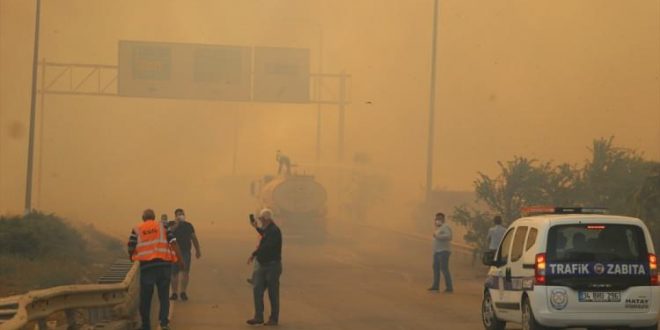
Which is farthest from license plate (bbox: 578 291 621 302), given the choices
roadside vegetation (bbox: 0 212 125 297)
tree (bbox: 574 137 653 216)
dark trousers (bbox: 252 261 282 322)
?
tree (bbox: 574 137 653 216)

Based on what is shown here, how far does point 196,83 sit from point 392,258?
41.2 feet

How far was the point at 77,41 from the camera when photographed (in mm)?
54469

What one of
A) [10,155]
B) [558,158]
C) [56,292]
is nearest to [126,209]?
[10,155]

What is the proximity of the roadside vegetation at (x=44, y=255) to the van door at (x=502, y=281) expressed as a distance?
8169mm

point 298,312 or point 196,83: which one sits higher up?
point 196,83

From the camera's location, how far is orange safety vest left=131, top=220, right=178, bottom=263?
12938mm

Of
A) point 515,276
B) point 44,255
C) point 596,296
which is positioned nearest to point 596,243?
point 596,296

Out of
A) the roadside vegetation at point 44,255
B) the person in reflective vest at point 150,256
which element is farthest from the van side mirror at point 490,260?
the roadside vegetation at point 44,255

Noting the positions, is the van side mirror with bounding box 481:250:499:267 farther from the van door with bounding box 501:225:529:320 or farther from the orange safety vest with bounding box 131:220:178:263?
the orange safety vest with bounding box 131:220:178:263

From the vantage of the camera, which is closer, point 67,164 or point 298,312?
point 298,312

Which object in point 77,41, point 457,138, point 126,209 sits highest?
point 77,41

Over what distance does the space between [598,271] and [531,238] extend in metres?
0.85

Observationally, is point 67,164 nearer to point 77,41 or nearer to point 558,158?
point 77,41

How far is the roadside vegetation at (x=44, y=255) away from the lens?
18656 mm
